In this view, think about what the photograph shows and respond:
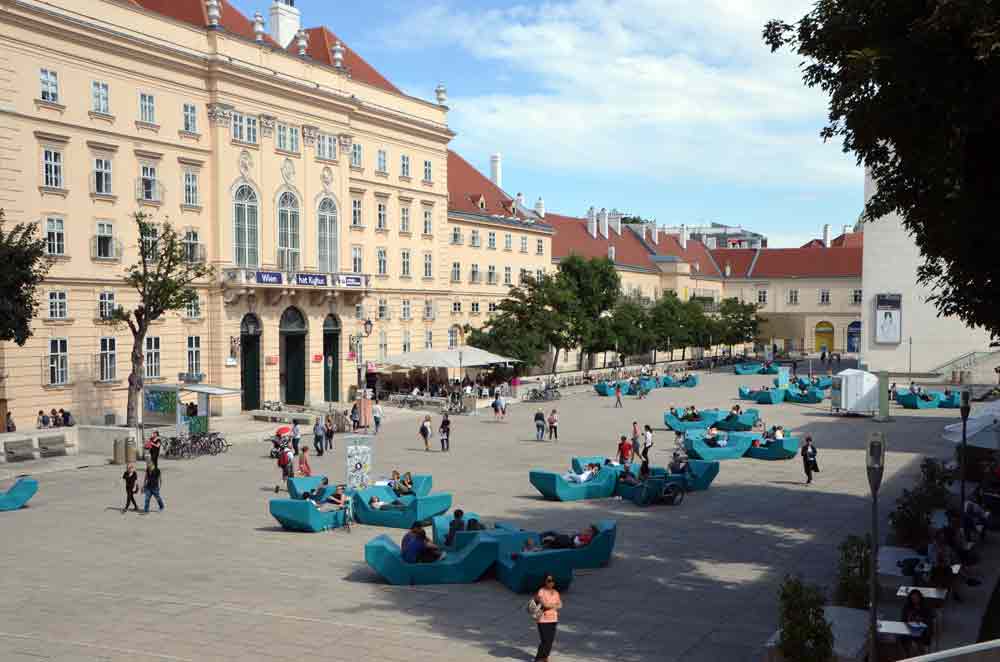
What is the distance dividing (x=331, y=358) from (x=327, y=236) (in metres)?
6.45

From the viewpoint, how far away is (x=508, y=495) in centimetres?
2428

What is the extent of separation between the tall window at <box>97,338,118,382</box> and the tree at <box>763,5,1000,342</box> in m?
32.6

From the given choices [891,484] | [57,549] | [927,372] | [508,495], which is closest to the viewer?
[57,549]

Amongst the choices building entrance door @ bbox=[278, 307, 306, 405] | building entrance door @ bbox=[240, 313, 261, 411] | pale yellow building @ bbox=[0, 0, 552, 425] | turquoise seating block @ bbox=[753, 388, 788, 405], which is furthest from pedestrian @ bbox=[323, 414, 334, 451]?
turquoise seating block @ bbox=[753, 388, 788, 405]

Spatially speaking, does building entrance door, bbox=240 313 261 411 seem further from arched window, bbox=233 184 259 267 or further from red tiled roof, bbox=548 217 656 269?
red tiled roof, bbox=548 217 656 269

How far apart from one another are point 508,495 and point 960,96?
15655 mm

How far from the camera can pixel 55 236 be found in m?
36.9

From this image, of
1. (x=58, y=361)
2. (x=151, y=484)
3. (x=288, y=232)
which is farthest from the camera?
(x=288, y=232)

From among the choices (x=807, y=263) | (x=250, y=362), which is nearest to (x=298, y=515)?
(x=250, y=362)

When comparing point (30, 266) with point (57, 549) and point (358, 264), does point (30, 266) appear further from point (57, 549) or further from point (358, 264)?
point (358, 264)

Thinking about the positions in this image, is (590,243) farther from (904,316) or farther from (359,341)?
(359,341)

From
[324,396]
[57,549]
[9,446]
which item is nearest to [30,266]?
[9,446]

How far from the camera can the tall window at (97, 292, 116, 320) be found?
127 feet

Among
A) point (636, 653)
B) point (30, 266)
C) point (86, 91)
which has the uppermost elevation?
point (86, 91)
